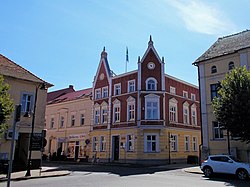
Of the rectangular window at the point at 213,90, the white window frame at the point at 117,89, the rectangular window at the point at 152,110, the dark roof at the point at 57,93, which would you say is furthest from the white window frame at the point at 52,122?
the rectangular window at the point at 213,90

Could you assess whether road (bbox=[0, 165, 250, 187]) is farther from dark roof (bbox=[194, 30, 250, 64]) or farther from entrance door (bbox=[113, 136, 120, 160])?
entrance door (bbox=[113, 136, 120, 160])

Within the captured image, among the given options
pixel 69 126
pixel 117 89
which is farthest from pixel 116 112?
pixel 69 126

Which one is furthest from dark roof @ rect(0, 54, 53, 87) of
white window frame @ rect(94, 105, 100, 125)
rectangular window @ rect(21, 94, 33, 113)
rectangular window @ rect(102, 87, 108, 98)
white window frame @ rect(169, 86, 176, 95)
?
white window frame @ rect(169, 86, 176, 95)

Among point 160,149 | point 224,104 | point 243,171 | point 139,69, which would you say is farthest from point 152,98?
point 243,171

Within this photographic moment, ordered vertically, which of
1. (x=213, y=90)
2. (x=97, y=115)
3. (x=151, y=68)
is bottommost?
(x=97, y=115)

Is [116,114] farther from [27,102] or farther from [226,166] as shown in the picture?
[226,166]

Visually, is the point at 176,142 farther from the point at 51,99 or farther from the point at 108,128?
the point at 51,99

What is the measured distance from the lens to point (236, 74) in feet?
62.2

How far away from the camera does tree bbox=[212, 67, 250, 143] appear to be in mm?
17766

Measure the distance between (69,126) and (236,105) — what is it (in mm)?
28658

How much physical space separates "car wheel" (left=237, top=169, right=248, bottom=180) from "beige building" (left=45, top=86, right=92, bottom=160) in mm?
23448

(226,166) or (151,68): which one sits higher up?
(151,68)

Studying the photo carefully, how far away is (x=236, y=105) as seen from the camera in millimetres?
17906

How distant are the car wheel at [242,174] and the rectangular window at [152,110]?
16.5m
